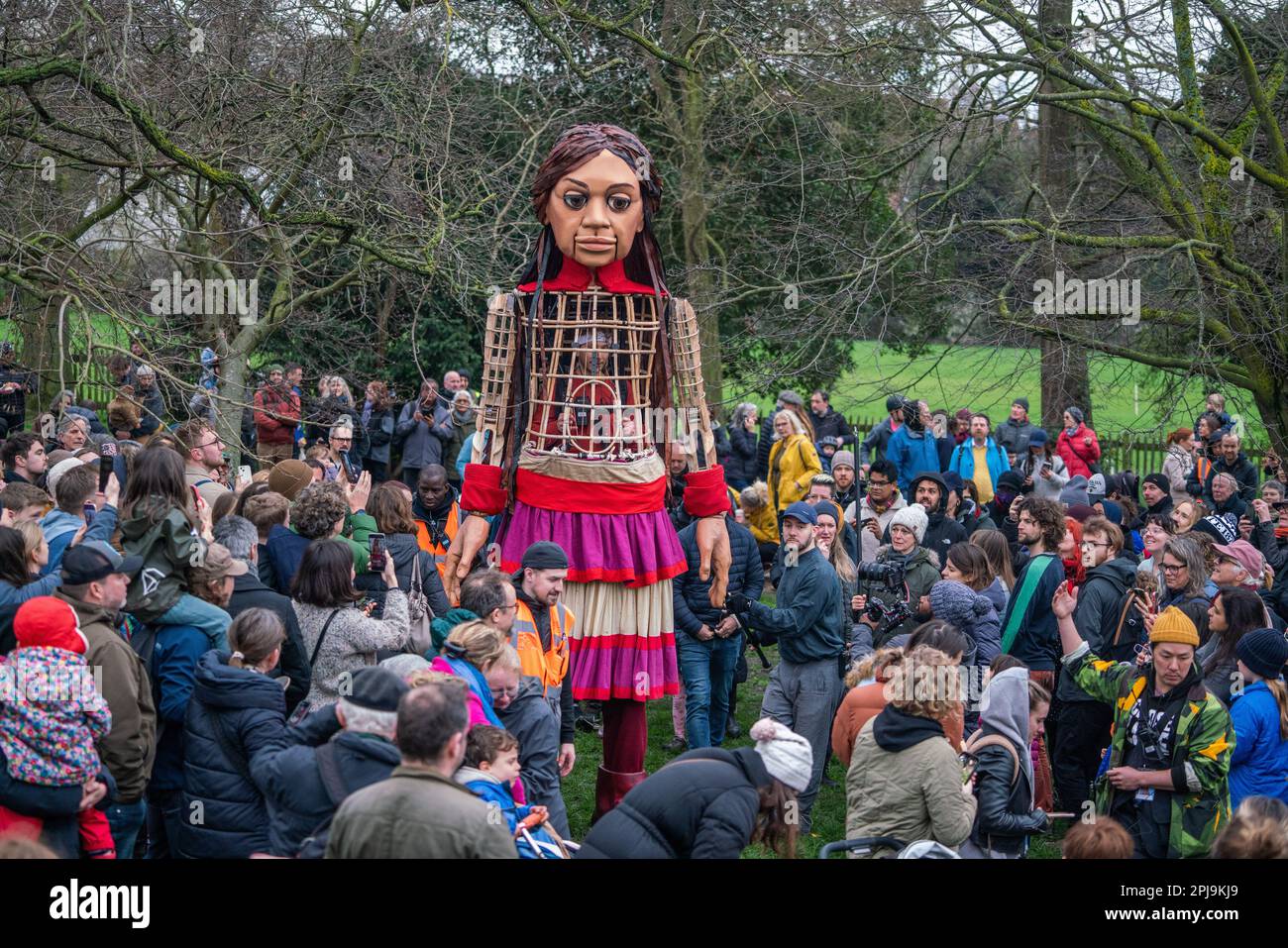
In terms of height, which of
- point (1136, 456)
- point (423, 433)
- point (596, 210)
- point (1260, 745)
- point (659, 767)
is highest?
point (596, 210)

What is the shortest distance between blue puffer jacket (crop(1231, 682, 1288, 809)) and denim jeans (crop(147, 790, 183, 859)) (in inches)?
166

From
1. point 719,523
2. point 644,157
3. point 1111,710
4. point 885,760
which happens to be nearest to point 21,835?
point 885,760

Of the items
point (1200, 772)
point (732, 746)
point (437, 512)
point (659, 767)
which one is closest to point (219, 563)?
point (437, 512)

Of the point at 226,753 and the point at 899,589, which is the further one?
the point at 899,589

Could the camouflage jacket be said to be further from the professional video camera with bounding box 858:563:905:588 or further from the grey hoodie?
the professional video camera with bounding box 858:563:905:588

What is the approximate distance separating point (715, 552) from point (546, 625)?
1.22m

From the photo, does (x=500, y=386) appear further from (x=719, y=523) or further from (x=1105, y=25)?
(x=1105, y=25)

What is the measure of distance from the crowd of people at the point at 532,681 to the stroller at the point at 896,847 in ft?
0.21

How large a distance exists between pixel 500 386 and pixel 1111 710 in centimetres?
341

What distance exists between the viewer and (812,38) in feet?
39.3

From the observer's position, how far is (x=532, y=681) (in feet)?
17.5

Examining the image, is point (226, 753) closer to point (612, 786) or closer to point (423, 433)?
point (612, 786)

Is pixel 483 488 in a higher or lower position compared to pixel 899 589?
higher

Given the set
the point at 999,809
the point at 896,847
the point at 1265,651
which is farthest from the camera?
the point at 1265,651
